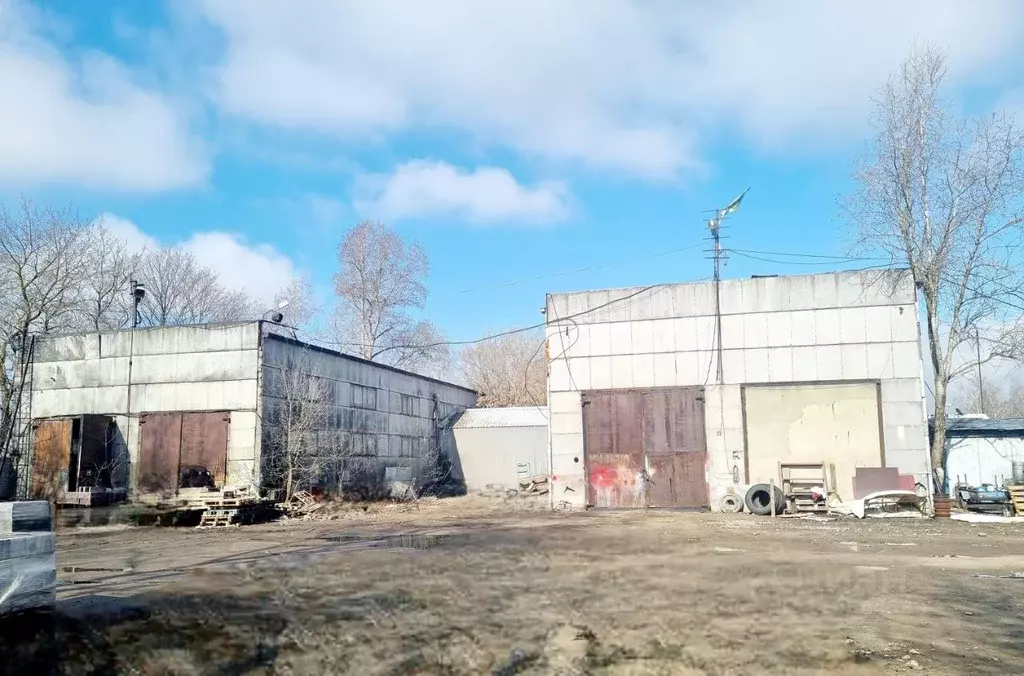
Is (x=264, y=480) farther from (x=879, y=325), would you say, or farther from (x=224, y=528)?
(x=879, y=325)

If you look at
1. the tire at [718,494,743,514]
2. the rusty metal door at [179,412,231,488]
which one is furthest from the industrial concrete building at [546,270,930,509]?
the rusty metal door at [179,412,231,488]

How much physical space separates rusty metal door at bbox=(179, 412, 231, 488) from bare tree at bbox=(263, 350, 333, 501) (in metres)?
1.63

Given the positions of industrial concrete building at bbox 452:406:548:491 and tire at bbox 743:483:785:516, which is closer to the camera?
tire at bbox 743:483:785:516

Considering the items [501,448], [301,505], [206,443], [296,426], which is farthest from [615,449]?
[206,443]

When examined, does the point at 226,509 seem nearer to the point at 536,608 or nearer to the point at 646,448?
the point at 646,448

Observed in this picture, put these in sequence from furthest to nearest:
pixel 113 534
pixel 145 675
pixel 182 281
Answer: pixel 182 281, pixel 113 534, pixel 145 675

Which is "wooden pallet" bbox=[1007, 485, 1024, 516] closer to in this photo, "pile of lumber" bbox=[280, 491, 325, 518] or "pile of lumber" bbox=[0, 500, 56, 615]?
"pile of lumber" bbox=[280, 491, 325, 518]

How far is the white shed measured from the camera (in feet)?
87.4

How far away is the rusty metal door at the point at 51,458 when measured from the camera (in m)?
26.5

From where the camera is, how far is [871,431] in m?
24.2

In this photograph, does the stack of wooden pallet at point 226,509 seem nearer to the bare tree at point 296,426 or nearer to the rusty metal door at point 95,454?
the bare tree at point 296,426

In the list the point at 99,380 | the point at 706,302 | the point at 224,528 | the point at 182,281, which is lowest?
the point at 224,528

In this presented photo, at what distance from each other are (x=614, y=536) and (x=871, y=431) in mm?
11924

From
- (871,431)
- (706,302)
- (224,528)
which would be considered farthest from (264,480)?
(871,431)
